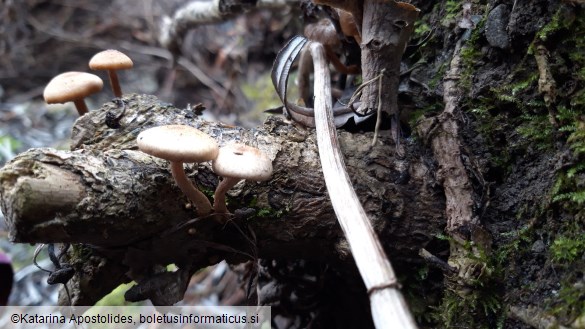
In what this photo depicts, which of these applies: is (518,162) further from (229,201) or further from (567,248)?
(229,201)

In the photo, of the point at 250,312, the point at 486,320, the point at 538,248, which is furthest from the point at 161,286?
the point at 538,248

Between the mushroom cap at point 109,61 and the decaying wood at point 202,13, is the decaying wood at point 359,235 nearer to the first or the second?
the mushroom cap at point 109,61

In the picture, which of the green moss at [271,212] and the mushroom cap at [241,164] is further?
the green moss at [271,212]

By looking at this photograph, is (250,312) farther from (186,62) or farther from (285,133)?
(186,62)

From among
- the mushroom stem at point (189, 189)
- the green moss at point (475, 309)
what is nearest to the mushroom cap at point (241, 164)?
the mushroom stem at point (189, 189)

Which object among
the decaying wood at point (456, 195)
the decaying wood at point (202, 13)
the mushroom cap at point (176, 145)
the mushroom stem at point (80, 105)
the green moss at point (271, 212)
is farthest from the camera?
the decaying wood at point (202, 13)

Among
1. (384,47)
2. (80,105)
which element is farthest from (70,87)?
(384,47)
